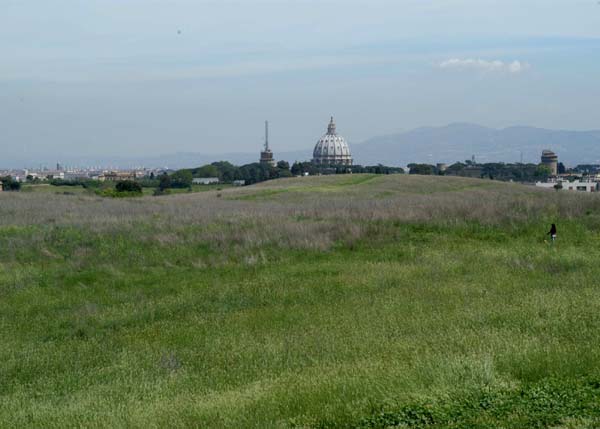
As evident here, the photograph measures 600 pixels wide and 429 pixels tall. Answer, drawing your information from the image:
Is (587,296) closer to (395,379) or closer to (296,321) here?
(296,321)

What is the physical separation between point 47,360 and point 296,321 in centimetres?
361

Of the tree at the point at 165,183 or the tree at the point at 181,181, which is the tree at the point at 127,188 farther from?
the tree at the point at 181,181

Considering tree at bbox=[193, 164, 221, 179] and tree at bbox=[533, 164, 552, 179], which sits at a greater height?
tree at bbox=[193, 164, 221, 179]

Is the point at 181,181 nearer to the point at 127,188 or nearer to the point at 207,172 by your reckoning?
the point at 127,188

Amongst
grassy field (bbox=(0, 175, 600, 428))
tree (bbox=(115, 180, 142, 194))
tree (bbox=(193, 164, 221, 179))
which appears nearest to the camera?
grassy field (bbox=(0, 175, 600, 428))

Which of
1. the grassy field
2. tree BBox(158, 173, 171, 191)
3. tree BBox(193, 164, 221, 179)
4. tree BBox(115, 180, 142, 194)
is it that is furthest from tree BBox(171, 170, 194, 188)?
the grassy field

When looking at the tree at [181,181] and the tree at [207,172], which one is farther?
the tree at [207,172]

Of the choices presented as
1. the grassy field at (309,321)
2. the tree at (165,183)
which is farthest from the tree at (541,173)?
the grassy field at (309,321)

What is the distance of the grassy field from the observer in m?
6.45

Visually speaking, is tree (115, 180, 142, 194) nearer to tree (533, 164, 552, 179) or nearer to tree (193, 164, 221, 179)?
tree (193, 164, 221, 179)

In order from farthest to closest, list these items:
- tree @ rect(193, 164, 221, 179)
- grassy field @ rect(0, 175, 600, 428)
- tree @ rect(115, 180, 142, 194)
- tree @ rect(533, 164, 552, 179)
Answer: tree @ rect(193, 164, 221, 179) → tree @ rect(533, 164, 552, 179) → tree @ rect(115, 180, 142, 194) → grassy field @ rect(0, 175, 600, 428)

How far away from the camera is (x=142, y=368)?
355 inches

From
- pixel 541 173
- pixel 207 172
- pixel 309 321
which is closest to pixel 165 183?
pixel 207 172

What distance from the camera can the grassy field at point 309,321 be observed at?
6445mm
